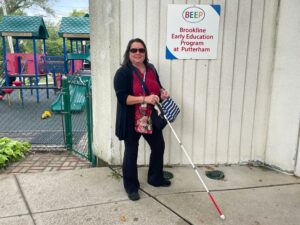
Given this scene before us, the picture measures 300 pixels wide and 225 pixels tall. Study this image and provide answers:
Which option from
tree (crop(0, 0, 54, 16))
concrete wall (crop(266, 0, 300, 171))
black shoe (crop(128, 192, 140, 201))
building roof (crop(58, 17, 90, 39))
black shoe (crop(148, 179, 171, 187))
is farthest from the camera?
tree (crop(0, 0, 54, 16))

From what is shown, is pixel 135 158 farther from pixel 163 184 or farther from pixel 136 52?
pixel 136 52

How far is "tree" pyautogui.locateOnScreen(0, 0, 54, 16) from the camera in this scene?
1210 inches

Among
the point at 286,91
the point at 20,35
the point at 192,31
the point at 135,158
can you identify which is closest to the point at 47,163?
the point at 135,158

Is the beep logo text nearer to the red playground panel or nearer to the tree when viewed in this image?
the red playground panel

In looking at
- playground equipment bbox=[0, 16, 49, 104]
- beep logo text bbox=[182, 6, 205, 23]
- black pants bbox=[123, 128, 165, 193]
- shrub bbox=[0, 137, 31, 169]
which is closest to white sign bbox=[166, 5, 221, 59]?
beep logo text bbox=[182, 6, 205, 23]

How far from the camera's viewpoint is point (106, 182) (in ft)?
11.9

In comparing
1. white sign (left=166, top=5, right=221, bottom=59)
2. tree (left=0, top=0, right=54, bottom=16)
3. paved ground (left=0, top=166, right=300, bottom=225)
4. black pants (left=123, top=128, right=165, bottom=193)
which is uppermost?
tree (left=0, top=0, right=54, bottom=16)

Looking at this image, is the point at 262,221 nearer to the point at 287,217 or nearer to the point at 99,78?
the point at 287,217

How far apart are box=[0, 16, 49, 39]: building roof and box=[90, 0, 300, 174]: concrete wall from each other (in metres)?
7.18

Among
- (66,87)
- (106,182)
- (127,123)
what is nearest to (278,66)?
(127,123)

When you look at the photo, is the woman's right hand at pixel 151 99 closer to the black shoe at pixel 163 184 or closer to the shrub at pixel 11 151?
the black shoe at pixel 163 184

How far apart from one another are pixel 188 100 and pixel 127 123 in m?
1.12

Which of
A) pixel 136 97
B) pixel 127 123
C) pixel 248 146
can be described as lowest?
pixel 248 146

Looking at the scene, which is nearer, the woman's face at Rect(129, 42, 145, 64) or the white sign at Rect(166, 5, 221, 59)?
the woman's face at Rect(129, 42, 145, 64)
